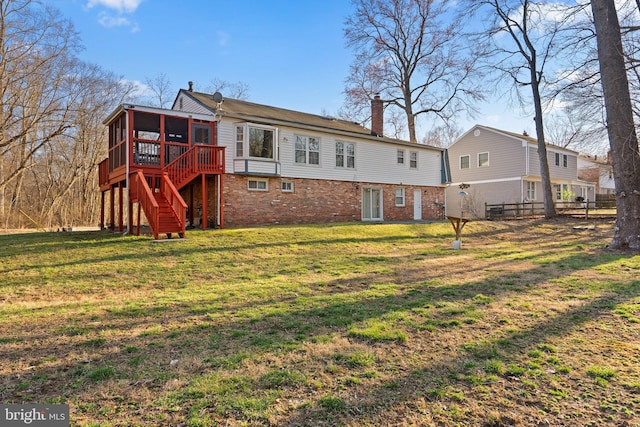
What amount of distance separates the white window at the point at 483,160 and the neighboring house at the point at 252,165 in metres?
10.5

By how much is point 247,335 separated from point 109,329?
172cm

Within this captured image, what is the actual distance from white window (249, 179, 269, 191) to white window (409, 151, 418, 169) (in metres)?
9.78

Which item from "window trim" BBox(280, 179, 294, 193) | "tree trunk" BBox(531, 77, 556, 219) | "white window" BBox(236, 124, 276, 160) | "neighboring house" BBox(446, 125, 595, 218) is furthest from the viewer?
"neighboring house" BBox(446, 125, 595, 218)

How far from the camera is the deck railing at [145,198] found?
34.6 ft

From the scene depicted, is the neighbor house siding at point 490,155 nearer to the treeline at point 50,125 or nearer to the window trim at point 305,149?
the window trim at point 305,149

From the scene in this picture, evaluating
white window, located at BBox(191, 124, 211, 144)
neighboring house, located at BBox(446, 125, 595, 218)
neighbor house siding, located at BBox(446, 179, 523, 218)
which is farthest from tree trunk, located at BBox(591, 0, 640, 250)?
neighbor house siding, located at BBox(446, 179, 523, 218)

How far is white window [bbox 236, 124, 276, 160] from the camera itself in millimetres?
14906

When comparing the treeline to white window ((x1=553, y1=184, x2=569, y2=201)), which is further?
white window ((x1=553, y1=184, x2=569, y2=201))

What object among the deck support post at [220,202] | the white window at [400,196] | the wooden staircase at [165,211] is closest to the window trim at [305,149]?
the deck support post at [220,202]

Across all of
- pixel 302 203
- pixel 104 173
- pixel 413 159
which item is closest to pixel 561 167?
pixel 413 159

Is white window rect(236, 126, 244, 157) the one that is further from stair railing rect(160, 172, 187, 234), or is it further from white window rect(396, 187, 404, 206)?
white window rect(396, 187, 404, 206)

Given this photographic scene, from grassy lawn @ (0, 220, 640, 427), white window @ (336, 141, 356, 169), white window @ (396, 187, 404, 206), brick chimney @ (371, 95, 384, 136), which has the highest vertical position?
brick chimney @ (371, 95, 384, 136)

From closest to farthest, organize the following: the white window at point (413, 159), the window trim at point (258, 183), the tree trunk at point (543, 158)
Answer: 1. the window trim at point (258, 183)
2. the tree trunk at point (543, 158)
3. the white window at point (413, 159)

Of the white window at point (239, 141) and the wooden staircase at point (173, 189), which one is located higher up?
the white window at point (239, 141)
